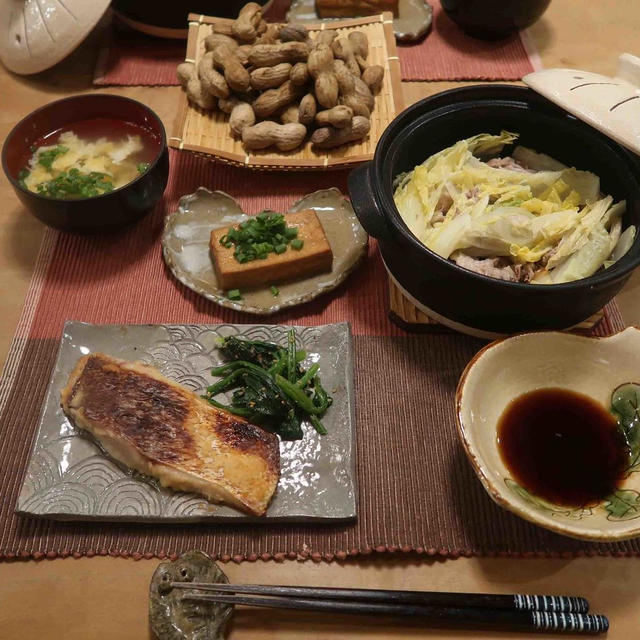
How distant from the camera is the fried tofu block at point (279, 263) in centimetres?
175

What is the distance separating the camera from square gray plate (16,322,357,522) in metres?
1.35

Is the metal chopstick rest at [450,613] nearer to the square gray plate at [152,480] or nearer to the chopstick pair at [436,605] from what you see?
the chopstick pair at [436,605]

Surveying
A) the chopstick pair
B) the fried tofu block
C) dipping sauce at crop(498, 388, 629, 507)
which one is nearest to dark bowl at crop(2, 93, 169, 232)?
the fried tofu block

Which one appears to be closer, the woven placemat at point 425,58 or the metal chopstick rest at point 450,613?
the metal chopstick rest at point 450,613

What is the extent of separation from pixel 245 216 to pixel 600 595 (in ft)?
4.93

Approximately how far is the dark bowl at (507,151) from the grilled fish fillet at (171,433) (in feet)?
1.93

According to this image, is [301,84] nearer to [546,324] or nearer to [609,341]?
[546,324]

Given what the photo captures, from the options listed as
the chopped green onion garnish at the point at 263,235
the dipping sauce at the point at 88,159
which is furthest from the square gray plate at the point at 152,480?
the dipping sauce at the point at 88,159

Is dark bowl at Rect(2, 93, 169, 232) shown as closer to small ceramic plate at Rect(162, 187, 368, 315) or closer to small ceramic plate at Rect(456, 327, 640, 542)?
small ceramic plate at Rect(162, 187, 368, 315)

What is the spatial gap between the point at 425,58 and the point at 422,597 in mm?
2260

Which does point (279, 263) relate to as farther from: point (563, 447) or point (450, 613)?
point (450, 613)

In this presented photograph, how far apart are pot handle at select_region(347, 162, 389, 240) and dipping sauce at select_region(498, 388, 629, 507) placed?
58 cm

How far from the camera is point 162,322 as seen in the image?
5.87ft

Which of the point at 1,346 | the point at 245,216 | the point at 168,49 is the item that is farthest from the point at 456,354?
the point at 168,49
